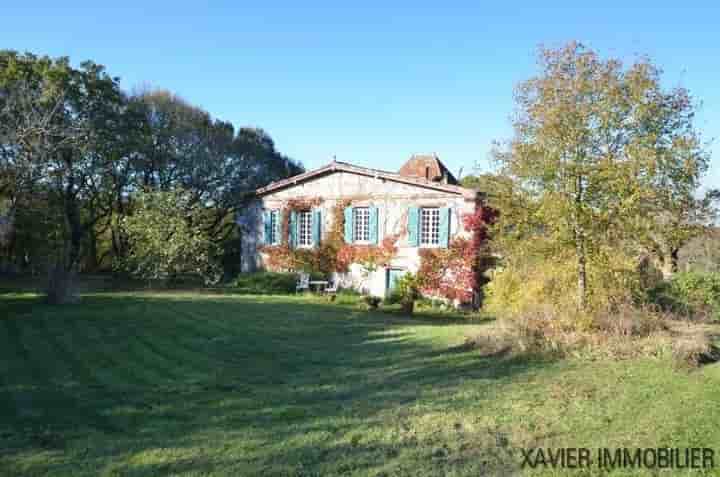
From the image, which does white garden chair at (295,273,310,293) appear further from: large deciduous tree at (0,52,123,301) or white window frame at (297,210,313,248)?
large deciduous tree at (0,52,123,301)

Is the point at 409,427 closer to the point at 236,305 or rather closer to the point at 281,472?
the point at 281,472

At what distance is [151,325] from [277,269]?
10215 millimetres

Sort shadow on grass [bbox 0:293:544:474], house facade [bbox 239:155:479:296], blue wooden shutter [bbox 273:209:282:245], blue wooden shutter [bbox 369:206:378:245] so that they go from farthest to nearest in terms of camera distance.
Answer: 1. blue wooden shutter [bbox 273:209:282:245]
2. blue wooden shutter [bbox 369:206:378:245]
3. house facade [bbox 239:155:479:296]
4. shadow on grass [bbox 0:293:544:474]

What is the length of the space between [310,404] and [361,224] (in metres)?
13.5

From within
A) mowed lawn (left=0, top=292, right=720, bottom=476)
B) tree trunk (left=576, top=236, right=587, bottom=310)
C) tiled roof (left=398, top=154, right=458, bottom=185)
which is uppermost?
tiled roof (left=398, top=154, right=458, bottom=185)

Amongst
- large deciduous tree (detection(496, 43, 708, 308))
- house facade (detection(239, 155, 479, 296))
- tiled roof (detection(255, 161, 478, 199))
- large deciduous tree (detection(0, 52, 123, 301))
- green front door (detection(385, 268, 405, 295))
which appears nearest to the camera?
large deciduous tree (detection(496, 43, 708, 308))

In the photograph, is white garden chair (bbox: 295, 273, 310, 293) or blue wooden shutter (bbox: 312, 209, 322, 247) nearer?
white garden chair (bbox: 295, 273, 310, 293)

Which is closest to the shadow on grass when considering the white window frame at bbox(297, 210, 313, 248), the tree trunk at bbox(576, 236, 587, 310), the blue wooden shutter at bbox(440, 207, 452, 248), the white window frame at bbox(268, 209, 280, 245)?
the tree trunk at bbox(576, 236, 587, 310)

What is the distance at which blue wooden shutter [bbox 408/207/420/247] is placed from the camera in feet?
57.7

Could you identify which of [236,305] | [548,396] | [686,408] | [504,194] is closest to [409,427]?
[548,396]

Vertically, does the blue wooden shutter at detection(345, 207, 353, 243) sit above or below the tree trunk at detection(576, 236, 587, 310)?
above

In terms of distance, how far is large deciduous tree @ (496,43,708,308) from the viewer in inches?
332

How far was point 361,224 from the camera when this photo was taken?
1883cm

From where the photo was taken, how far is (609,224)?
29.0 ft
